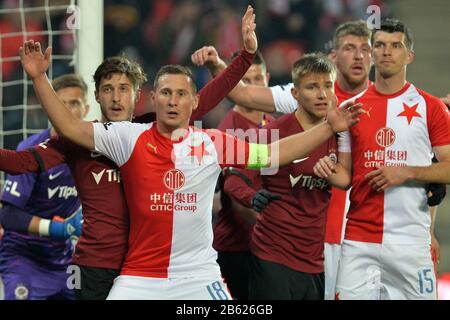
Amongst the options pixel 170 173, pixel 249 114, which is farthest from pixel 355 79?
pixel 170 173

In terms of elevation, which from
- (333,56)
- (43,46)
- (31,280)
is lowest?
(31,280)

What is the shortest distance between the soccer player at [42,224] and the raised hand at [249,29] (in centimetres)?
131

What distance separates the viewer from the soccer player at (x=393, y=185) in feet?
15.1

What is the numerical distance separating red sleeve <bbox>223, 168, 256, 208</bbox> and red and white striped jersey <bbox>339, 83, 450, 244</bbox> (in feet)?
2.25

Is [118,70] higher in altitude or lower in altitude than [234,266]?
higher

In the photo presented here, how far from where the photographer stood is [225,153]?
4438 mm

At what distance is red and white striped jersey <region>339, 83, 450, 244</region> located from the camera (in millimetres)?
4605

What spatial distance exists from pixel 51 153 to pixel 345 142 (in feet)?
4.87

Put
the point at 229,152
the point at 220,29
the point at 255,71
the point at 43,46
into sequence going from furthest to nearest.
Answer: the point at 220,29
the point at 43,46
the point at 255,71
the point at 229,152

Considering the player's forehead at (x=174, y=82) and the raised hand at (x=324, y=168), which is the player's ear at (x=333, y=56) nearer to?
the raised hand at (x=324, y=168)

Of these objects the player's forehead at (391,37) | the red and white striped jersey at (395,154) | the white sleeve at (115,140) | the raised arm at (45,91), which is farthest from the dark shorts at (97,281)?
the player's forehead at (391,37)

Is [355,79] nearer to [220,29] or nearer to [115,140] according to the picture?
[115,140]

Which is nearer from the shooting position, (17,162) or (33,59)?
(33,59)

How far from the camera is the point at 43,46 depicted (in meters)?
8.44
